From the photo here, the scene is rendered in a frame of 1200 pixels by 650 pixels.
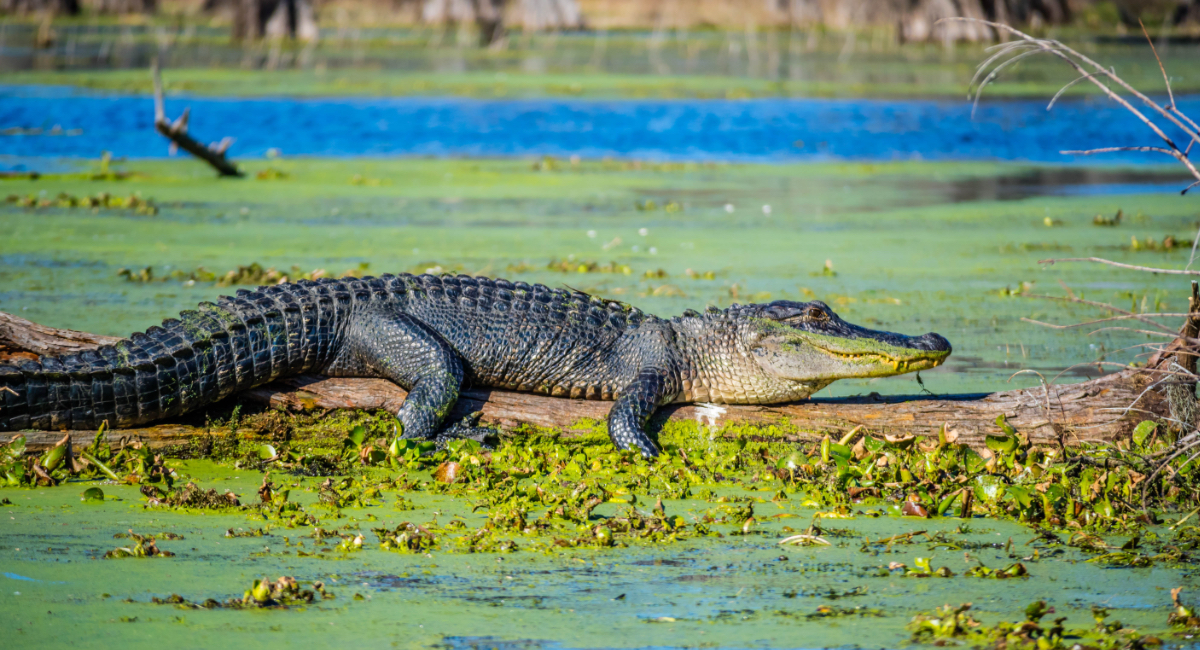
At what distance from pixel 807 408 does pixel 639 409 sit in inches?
28.9

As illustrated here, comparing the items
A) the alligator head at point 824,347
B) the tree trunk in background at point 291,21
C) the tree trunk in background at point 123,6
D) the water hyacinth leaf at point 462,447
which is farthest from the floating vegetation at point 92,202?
the tree trunk in background at point 123,6

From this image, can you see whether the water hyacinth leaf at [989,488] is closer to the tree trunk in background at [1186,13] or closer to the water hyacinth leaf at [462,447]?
the water hyacinth leaf at [462,447]

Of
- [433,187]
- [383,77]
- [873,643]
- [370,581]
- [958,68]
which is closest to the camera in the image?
[873,643]

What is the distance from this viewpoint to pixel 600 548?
12.9 feet

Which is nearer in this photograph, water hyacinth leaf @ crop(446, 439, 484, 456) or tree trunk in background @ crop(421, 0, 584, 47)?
water hyacinth leaf @ crop(446, 439, 484, 456)

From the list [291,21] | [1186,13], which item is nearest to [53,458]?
[291,21]

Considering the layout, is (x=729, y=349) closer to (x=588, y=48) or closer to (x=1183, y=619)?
(x=1183, y=619)

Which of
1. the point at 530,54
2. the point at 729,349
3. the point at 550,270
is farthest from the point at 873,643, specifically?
the point at 530,54

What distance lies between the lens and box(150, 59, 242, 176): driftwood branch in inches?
491

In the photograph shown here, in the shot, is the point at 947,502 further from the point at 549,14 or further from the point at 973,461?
the point at 549,14

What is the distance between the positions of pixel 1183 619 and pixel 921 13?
32.1m

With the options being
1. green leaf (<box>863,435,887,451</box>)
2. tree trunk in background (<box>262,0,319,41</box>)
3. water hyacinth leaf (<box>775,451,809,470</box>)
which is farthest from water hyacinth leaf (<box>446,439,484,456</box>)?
tree trunk in background (<box>262,0,319,41</box>)

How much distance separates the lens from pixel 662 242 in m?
10.3

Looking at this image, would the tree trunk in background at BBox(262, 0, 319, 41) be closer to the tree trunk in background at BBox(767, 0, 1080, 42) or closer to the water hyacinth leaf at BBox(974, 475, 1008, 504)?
the tree trunk in background at BBox(767, 0, 1080, 42)
